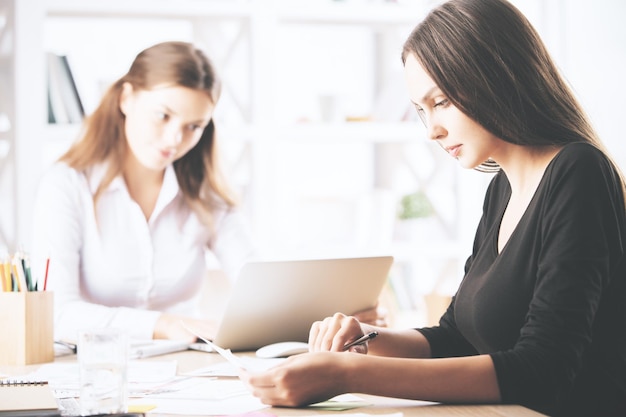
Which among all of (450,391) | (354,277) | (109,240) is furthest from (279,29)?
(450,391)

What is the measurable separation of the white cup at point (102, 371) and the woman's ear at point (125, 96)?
57.0 inches

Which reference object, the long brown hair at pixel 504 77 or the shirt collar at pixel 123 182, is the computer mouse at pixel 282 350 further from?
the shirt collar at pixel 123 182

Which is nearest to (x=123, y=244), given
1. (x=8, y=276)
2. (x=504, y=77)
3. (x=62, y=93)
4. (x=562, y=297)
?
(x=8, y=276)

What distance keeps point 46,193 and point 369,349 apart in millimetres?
1182

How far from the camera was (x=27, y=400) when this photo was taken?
105 centimetres

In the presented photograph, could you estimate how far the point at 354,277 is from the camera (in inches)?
68.6

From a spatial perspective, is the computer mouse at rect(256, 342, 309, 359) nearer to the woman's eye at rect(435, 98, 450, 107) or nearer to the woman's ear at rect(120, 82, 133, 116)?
the woman's eye at rect(435, 98, 450, 107)

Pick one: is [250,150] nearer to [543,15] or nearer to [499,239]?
[543,15]

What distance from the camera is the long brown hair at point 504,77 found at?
4.20 ft

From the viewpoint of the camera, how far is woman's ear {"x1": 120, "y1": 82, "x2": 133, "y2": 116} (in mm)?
2332

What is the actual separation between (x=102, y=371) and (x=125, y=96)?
149cm

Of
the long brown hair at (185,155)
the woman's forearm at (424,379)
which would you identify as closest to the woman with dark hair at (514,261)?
the woman's forearm at (424,379)

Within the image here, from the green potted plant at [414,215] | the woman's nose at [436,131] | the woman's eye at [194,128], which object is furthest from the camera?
the green potted plant at [414,215]

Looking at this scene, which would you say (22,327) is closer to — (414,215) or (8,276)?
(8,276)
